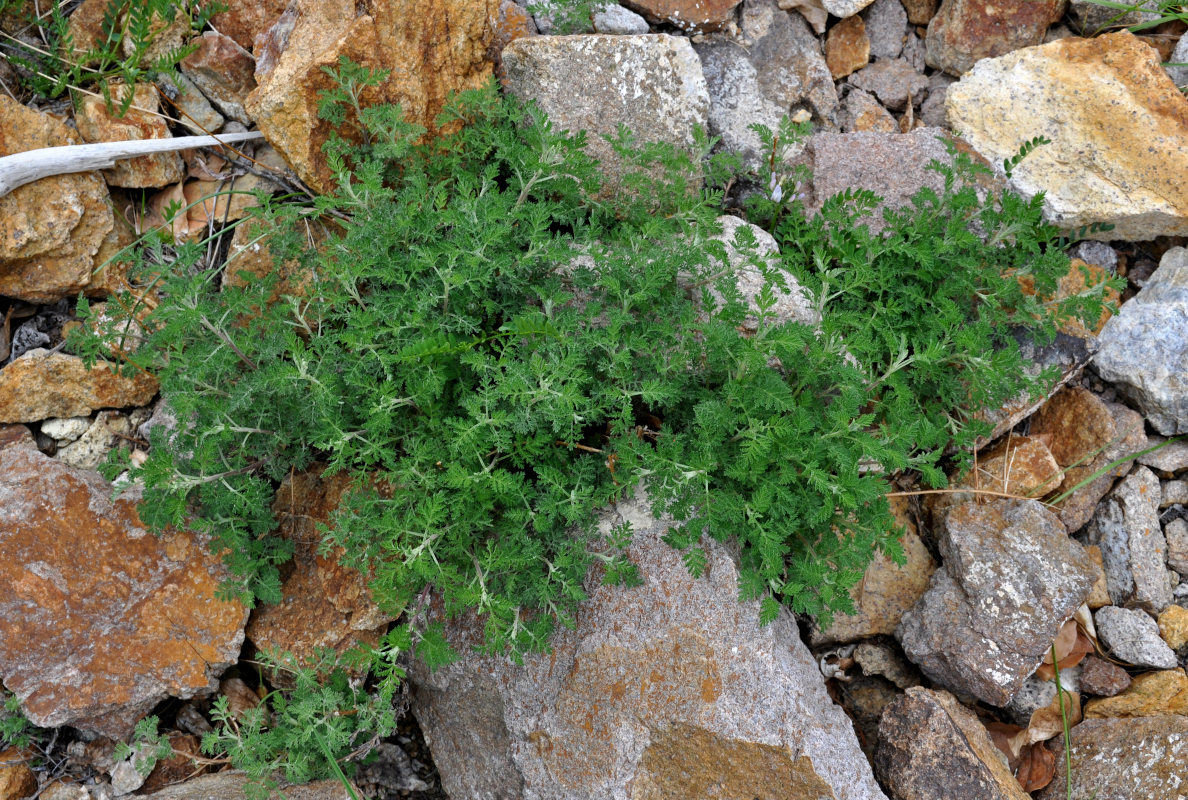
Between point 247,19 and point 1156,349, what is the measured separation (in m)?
5.79

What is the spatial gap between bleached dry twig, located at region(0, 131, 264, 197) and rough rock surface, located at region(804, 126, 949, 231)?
3.35 m

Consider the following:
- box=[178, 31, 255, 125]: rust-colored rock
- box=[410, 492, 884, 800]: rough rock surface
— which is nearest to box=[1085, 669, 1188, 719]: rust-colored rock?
box=[410, 492, 884, 800]: rough rock surface

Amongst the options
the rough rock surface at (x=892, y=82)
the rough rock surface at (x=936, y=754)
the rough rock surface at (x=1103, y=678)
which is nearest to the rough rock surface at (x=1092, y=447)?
the rough rock surface at (x=1103, y=678)

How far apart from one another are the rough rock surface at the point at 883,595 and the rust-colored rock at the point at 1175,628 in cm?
136

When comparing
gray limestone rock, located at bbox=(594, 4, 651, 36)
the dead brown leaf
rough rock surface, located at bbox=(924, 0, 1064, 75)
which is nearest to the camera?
the dead brown leaf

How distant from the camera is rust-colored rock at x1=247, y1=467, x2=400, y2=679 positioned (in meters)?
4.26

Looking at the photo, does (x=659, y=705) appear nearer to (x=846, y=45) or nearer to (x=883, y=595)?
(x=883, y=595)

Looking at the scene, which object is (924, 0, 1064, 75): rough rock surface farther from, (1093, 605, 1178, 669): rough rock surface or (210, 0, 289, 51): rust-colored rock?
(210, 0, 289, 51): rust-colored rock

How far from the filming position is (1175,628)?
4637 mm

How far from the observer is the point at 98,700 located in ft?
13.3

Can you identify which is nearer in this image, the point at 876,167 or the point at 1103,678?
the point at 1103,678

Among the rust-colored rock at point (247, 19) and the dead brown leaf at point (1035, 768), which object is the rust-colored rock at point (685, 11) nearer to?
the rust-colored rock at point (247, 19)

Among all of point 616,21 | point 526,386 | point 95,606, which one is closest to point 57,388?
point 95,606

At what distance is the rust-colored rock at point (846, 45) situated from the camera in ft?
18.4
